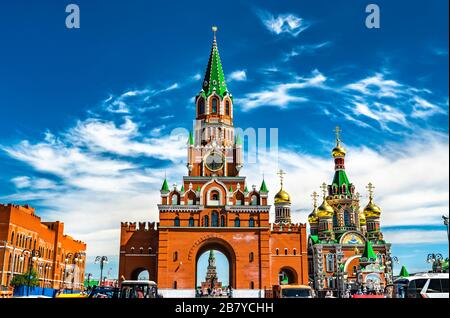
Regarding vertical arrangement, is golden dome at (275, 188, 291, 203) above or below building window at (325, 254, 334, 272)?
above

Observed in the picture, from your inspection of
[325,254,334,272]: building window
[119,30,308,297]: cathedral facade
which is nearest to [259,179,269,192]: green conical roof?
[119,30,308,297]: cathedral facade

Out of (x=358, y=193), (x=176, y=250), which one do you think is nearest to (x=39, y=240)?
(x=176, y=250)

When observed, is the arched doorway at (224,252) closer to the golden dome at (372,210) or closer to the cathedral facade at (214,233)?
the cathedral facade at (214,233)

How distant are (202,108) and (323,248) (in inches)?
1252

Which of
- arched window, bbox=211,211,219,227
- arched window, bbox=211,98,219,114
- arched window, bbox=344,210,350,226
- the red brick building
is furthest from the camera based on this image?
arched window, bbox=344,210,350,226

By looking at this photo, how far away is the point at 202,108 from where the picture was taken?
6372 cm

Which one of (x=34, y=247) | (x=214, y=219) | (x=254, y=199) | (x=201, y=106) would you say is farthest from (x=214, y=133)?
(x=34, y=247)

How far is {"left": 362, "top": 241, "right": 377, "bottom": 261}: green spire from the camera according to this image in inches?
2835

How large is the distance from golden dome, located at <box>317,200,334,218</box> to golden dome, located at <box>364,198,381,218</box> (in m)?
6.46

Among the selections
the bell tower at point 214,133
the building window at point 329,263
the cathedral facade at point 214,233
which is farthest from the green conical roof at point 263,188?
the building window at point 329,263

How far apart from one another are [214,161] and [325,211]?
30.0 m

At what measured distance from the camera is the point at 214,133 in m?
61.9

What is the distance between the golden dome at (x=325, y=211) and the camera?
8219 centimetres

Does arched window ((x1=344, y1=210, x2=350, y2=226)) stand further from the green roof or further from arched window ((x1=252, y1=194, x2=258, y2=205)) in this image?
arched window ((x1=252, y1=194, x2=258, y2=205))
